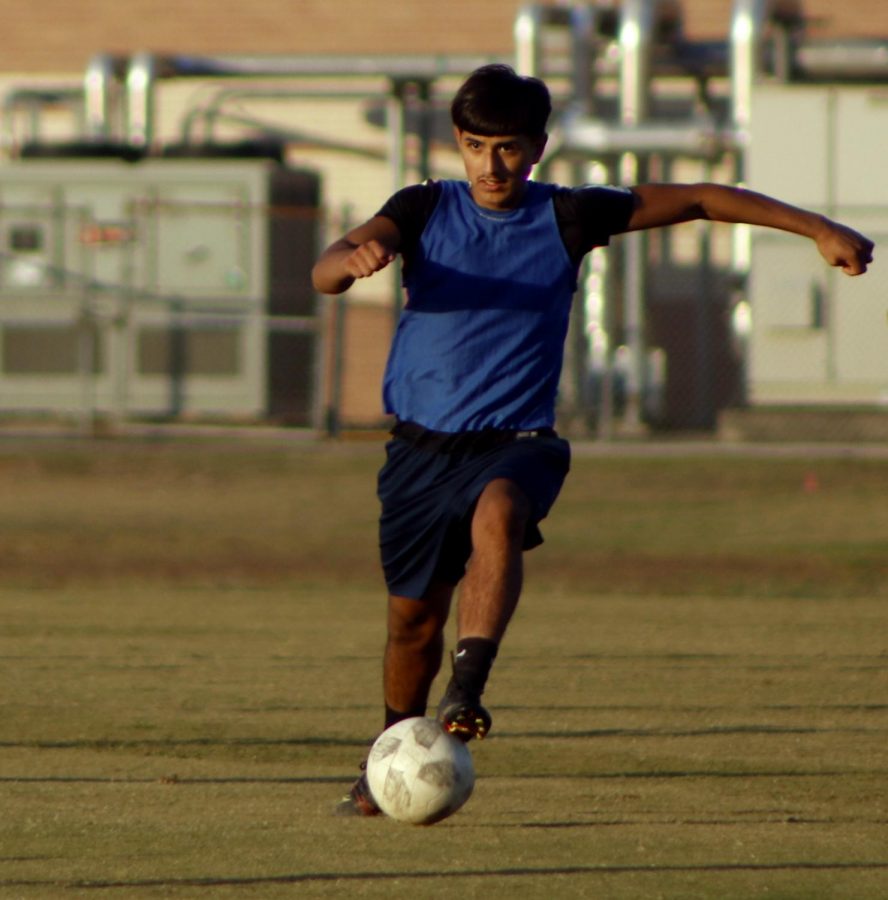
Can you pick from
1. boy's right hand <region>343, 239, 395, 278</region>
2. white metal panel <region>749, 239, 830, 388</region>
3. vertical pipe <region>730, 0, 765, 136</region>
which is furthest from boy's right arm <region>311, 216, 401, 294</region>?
vertical pipe <region>730, 0, 765, 136</region>

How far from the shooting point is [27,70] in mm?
31594

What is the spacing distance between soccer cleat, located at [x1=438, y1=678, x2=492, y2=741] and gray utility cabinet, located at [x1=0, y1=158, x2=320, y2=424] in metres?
18.2

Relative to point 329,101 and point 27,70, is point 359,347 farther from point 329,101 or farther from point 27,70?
point 27,70

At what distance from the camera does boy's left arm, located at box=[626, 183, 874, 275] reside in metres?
6.23

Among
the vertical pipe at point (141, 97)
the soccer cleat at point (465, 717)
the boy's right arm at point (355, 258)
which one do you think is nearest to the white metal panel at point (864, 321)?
the vertical pipe at point (141, 97)

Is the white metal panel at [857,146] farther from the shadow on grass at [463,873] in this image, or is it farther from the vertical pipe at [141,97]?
the shadow on grass at [463,873]

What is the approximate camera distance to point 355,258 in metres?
5.74

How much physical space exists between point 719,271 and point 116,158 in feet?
27.4

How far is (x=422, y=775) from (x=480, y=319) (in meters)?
1.33

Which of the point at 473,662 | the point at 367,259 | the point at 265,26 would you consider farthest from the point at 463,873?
the point at 265,26

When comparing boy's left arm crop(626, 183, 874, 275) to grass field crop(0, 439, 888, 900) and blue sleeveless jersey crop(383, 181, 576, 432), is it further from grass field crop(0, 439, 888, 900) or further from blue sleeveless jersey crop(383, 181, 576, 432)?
grass field crop(0, 439, 888, 900)

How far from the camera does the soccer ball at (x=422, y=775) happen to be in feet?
18.7

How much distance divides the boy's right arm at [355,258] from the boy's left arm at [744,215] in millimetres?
811

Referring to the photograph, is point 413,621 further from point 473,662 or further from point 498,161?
point 498,161
